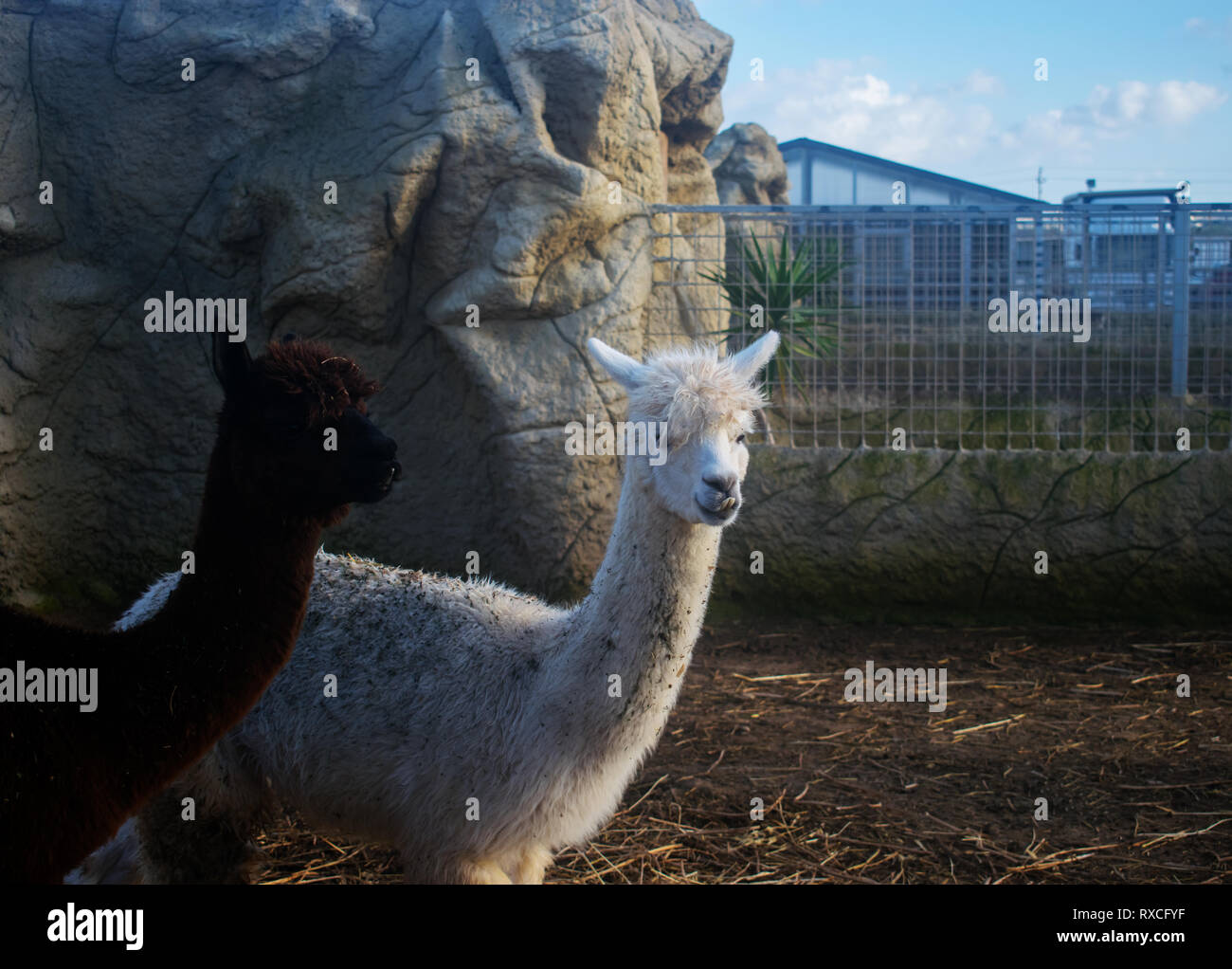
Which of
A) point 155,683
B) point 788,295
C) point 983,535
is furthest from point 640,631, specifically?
point 788,295

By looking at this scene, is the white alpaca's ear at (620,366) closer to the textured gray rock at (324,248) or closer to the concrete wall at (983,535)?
the textured gray rock at (324,248)

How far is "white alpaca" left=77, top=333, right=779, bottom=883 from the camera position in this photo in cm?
291

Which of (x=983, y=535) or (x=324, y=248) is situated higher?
(x=324, y=248)

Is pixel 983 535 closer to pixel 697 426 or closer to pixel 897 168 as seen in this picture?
Answer: pixel 697 426

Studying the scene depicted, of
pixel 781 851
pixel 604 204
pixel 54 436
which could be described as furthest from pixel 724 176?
pixel 781 851

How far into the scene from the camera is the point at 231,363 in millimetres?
2238

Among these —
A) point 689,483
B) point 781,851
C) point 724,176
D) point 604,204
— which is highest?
point 724,176

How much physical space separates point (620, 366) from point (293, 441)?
1.35m

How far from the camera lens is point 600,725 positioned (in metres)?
2.90

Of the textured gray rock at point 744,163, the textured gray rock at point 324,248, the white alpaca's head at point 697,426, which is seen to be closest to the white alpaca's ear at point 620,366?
the white alpaca's head at point 697,426

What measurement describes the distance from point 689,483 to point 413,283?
3.90m

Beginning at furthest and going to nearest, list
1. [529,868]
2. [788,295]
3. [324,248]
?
[788,295] < [324,248] < [529,868]

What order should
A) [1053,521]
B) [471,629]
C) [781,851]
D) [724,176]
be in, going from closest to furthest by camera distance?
1. [471,629]
2. [781,851]
3. [1053,521]
4. [724,176]
